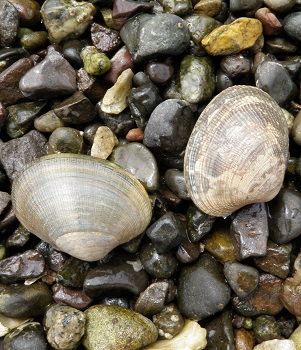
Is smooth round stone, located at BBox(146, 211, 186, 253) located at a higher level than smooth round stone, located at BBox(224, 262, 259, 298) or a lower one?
higher

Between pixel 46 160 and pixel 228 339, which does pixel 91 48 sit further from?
pixel 228 339

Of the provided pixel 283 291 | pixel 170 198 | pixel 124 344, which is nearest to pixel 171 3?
pixel 170 198

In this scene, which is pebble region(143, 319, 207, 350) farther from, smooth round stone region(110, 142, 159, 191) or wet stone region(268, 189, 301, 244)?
smooth round stone region(110, 142, 159, 191)

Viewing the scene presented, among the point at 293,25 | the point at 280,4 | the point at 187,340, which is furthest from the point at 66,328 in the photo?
the point at 280,4

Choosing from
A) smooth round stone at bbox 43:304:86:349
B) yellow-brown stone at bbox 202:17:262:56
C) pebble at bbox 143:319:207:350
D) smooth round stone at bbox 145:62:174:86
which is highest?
yellow-brown stone at bbox 202:17:262:56

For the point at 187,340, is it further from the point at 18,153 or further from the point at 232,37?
the point at 232,37

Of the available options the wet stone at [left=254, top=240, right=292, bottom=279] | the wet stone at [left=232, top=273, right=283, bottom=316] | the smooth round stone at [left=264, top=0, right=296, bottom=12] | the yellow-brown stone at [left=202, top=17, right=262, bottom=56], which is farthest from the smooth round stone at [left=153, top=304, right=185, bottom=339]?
the smooth round stone at [left=264, top=0, right=296, bottom=12]

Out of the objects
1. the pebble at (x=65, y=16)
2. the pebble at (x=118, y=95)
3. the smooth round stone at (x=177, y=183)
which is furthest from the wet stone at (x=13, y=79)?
the smooth round stone at (x=177, y=183)
